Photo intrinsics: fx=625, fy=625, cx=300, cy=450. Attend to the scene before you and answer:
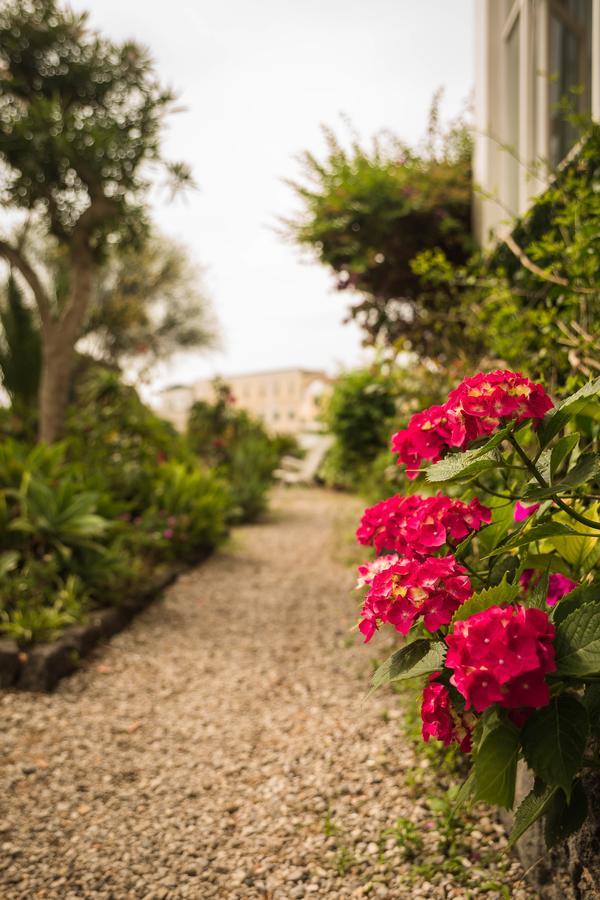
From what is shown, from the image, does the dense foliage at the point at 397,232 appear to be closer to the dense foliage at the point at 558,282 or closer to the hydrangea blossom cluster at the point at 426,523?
the dense foliage at the point at 558,282

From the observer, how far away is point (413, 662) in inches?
41.9

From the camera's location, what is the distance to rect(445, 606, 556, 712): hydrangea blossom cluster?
2.79 feet

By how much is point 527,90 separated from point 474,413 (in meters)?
3.87

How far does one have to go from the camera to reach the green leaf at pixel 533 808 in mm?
902

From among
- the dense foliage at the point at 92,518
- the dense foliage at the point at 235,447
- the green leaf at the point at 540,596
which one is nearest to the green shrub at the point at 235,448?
the dense foliage at the point at 235,447

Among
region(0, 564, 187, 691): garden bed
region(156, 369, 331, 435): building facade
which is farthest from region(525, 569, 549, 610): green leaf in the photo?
region(156, 369, 331, 435): building facade

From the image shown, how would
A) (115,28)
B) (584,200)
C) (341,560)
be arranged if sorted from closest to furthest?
(584,200)
(341,560)
(115,28)

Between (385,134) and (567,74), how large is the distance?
183 cm

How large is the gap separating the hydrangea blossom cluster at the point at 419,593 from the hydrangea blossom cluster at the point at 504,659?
186mm

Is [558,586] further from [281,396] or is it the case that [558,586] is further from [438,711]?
[281,396]

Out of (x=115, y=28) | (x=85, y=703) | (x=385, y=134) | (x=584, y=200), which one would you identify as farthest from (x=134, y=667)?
(x=115, y=28)

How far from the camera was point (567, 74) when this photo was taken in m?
3.78

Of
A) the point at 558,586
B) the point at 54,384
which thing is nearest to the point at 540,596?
the point at 558,586

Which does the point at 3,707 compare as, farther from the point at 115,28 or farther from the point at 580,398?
the point at 115,28
